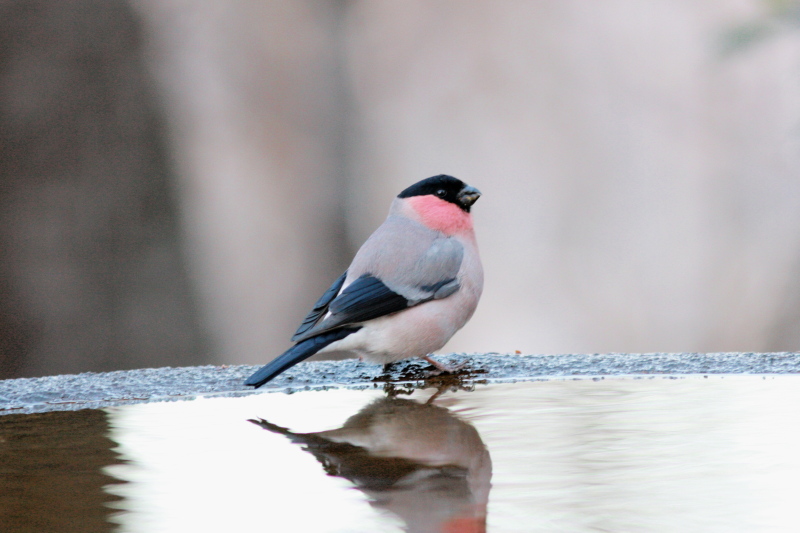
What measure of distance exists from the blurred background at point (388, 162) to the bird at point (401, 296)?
3.85 metres

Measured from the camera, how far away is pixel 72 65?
6.03 metres

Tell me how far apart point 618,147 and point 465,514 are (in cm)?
639

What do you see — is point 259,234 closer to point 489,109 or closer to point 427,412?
point 489,109

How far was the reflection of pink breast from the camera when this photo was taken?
2672 millimetres

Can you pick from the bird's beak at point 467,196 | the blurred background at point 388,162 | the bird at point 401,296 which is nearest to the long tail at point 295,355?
the bird at point 401,296

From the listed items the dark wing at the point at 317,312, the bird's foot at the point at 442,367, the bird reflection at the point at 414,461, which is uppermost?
the dark wing at the point at 317,312

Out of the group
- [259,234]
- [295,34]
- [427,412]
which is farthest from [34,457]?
[295,34]

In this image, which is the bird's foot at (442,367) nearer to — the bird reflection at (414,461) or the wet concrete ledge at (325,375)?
the wet concrete ledge at (325,375)

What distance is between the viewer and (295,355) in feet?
7.18

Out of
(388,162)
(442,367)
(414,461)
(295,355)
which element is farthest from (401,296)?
(388,162)

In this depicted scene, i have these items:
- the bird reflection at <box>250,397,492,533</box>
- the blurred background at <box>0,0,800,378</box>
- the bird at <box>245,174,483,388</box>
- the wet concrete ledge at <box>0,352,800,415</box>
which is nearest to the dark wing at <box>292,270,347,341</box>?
the bird at <box>245,174,483,388</box>

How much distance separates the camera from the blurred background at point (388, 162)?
594cm

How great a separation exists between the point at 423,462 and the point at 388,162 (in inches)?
249

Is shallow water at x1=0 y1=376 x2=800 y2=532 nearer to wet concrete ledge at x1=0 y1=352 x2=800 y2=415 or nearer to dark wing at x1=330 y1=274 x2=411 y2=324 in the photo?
wet concrete ledge at x1=0 y1=352 x2=800 y2=415
